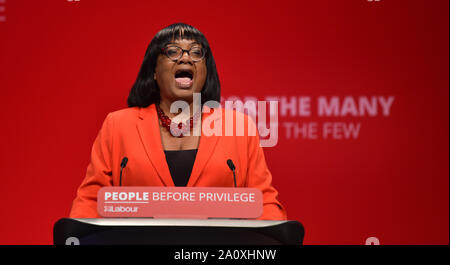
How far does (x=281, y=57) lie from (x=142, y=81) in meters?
0.70

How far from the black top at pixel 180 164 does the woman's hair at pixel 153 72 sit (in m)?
0.30

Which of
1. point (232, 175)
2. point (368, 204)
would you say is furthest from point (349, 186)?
point (232, 175)

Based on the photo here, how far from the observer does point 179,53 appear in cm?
232

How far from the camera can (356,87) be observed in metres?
2.47

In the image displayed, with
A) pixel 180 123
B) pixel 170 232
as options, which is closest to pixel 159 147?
pixel 180 123

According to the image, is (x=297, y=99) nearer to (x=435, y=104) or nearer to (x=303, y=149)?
(x=303, y=149)

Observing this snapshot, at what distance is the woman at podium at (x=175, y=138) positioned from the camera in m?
2.19

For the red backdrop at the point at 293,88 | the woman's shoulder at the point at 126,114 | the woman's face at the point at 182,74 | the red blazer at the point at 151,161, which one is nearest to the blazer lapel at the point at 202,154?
Answer: the red blazer at the point at 151,161

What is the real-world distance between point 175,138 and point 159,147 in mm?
105

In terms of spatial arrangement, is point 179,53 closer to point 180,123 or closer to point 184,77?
point 184,77

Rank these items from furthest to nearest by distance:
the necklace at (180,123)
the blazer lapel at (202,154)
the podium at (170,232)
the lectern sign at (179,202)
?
the necklace at (180,123)
the blazer lapel at (202,154)
the lectern sign at (179,202)
the podium at (170,232)

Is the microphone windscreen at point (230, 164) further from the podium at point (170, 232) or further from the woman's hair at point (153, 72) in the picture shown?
the podium at point (170, 232)

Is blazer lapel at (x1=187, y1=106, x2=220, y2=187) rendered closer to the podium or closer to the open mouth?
the open mouth

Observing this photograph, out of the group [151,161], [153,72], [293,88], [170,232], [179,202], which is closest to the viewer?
[170,232]
